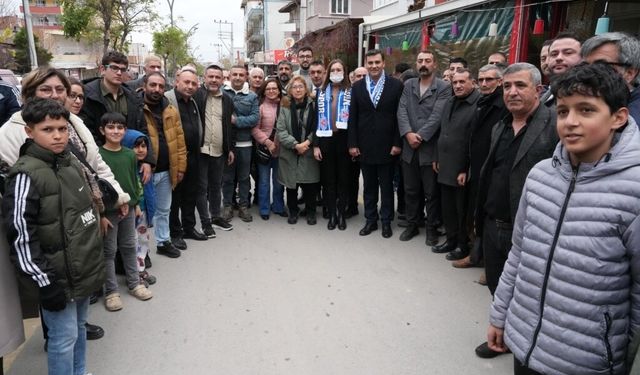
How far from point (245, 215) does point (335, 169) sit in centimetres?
138

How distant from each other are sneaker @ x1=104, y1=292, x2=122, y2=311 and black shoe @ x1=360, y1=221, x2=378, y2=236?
9.38ft

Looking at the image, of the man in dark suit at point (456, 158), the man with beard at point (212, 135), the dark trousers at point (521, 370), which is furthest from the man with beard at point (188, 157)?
the dark trousers at point (521, 370)

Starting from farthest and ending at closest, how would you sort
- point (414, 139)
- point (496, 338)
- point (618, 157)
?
point (414, 139) → point (496, 338) → point (618, 157)

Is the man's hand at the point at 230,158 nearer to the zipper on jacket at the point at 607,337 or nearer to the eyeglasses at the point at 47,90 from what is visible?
the eyeglasses at the point at 47,90

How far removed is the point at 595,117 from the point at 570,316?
0.74 metres

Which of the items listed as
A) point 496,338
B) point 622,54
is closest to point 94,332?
point 496,338

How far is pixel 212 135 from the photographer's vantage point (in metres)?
5.22

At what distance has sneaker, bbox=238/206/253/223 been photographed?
595cm

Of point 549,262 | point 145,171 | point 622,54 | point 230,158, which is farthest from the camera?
point 230,158

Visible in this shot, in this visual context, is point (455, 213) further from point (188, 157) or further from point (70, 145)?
point (70, 145)

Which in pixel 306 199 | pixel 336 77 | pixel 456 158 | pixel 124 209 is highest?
pixel 336 77

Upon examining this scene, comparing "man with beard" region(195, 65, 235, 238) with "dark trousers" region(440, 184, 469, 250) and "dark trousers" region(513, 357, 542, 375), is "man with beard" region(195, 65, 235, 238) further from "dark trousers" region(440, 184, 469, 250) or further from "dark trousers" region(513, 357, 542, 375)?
"dark trousers" region(513, 357, 542, 375)

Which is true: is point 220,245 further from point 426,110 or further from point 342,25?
point 342,25

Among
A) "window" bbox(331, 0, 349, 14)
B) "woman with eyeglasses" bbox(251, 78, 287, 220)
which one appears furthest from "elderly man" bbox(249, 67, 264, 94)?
"window" bbox(331, 0, 349, 14)
